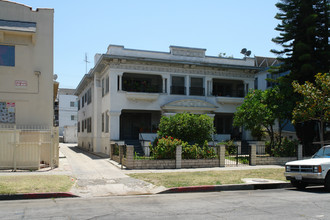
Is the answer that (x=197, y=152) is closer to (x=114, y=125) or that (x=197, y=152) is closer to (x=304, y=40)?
(x=114, y=125)

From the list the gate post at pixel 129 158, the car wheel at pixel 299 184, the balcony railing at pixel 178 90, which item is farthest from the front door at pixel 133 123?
the car wheel at pixel 299 184

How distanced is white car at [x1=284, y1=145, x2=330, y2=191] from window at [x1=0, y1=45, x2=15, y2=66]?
14614 millimetres

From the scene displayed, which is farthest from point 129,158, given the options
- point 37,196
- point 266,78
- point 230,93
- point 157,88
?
point 230,93

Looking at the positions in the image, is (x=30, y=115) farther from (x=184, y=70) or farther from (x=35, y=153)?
(x=184, y=70)

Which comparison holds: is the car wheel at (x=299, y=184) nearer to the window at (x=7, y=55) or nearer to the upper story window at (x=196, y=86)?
the window at (x=7, y=55)

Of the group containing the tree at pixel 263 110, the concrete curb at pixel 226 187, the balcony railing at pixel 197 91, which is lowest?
the concrete curb at pixel 226 187

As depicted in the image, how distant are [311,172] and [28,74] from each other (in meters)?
14.6

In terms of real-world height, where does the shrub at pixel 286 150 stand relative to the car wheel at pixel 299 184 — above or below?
above

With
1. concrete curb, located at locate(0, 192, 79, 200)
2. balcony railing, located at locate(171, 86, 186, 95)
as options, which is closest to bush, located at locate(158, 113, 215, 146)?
balcony railing, located at locate(171, 86, 186, 95)

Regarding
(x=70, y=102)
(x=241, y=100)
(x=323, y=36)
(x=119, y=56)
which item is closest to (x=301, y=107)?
(x=323, y=36)

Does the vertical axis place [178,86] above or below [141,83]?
below

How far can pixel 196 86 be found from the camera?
2992 cm

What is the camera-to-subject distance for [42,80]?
18.6m

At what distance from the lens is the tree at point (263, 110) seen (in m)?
22.6
